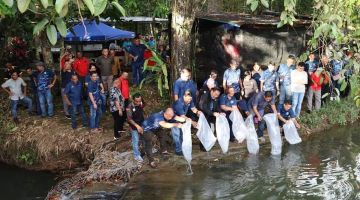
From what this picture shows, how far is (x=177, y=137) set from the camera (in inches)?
340

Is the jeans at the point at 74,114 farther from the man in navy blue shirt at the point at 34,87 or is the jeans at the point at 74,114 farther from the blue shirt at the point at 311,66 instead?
the blue shirt at the point at 311,66

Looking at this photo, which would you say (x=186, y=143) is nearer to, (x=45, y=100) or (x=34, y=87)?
(x=45, y=100)

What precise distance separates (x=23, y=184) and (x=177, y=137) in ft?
12.4

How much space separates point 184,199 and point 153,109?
4340 mm

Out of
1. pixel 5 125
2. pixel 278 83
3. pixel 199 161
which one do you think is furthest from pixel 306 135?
pixel 5 125

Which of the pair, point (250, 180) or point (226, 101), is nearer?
point (250, 180)

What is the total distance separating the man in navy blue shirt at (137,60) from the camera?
41.7 ft

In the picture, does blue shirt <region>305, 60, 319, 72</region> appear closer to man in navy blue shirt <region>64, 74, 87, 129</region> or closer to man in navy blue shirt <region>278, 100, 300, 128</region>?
man in navy blue shirt <region>278, 100, 300, 128</region>

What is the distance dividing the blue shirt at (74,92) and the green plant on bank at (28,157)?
159cm

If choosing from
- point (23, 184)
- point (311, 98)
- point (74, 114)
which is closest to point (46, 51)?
point (74, 114)

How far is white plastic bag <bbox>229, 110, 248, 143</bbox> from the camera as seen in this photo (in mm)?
8984

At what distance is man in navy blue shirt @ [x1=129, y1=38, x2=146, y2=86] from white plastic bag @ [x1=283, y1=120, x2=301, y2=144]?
4.74 m

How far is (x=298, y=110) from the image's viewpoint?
1077cm

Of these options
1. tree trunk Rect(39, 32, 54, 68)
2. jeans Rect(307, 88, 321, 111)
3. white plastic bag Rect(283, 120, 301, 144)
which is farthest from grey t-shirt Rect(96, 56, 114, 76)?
jeans Rect(307, 88, 321, 111)
